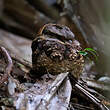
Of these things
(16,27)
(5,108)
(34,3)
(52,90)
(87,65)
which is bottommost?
(5,108)

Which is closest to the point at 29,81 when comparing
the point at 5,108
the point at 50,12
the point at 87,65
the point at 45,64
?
the point at 45,64

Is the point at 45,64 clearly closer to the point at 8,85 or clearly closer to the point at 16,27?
the point at 8,85

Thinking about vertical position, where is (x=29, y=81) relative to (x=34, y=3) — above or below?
below

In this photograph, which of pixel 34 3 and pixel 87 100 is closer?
pixel 87 100

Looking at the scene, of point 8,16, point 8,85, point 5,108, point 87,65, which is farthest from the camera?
point 8,16

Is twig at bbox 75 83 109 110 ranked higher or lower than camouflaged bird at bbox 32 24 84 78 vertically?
lower

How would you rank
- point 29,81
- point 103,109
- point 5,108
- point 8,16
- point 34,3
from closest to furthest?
point 5,108 < point 103,109 < point 29,81 < point 34,3 < point 8,16

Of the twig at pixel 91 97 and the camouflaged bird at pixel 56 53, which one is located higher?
the camouflaged bird at pixel 56 53

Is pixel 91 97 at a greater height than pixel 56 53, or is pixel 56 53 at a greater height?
pixel 56 53
